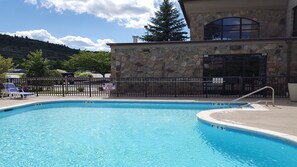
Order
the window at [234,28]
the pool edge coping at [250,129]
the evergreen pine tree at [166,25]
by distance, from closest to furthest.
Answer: the pool edge coping at [250,129], the window at [234,28], the evergreen pine tree at [166,25]

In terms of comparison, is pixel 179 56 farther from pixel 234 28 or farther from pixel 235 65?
pixel 234 28

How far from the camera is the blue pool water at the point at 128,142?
547cm

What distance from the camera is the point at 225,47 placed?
14289 mm

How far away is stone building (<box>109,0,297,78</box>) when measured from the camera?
1396 centimetres

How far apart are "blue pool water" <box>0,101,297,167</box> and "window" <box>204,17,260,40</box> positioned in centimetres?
806

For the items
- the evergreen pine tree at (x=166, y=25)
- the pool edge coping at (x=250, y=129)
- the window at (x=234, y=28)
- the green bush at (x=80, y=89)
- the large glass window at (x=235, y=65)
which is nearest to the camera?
the pool edge coping at (x=250, y=129)

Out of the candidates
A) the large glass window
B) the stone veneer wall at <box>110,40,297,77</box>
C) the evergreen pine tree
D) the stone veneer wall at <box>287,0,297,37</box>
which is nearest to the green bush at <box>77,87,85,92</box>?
the stone veneer wall at <box>110,40,297,77</box>

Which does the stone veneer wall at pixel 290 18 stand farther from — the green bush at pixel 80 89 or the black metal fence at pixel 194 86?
the green bush at pixel 80 89

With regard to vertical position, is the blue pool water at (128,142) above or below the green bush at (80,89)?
below

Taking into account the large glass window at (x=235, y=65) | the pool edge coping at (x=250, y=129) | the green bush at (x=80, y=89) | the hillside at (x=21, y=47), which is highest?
the hillside at (x=21, y=47)

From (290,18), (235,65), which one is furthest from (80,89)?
(290,18)

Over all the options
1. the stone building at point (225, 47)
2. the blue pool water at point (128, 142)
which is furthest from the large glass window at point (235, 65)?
the blue pool water at point (128, 142)

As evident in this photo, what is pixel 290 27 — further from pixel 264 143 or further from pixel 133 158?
pixel 133 158

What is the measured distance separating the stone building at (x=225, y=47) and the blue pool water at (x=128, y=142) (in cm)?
474
